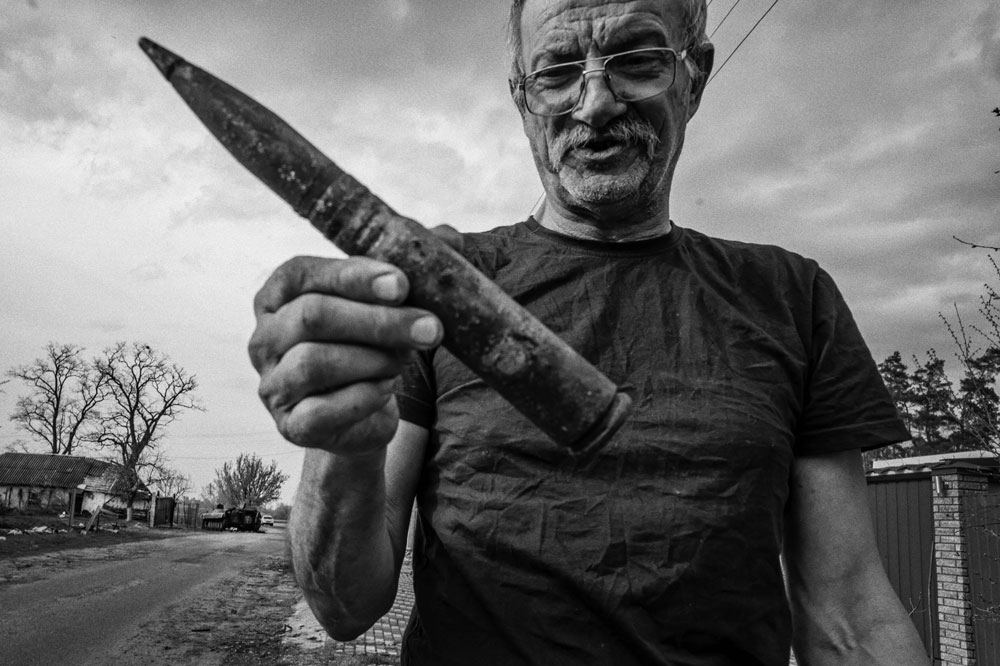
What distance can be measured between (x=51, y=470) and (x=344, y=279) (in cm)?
6965

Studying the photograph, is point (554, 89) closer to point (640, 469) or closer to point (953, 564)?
point (640, 469)

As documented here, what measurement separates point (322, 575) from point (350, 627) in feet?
0.74

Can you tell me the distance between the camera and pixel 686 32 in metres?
2.25

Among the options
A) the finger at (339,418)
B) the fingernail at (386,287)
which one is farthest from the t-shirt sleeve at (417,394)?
the fingernail at (386,287)

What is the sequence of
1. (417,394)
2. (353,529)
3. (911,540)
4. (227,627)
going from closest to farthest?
1. (353,529)
2. (417,394)
3. (227,627)
4. (911,540)

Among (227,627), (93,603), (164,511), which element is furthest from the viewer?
(164,511)

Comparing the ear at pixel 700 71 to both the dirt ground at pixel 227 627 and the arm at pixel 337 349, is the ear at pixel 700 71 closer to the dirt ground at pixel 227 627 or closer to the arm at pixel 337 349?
the arm at pixel 337 349

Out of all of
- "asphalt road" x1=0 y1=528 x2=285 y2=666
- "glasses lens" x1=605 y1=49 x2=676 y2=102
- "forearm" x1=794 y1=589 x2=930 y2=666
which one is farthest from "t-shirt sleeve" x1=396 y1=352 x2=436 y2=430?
"asphalt road" x1=0 y1=528 x2=285 y2=666

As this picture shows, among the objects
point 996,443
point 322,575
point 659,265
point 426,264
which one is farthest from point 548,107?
point 996,443

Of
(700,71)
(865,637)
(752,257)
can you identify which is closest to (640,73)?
(700,71)

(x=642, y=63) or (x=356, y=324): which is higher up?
(x=642, y=63)

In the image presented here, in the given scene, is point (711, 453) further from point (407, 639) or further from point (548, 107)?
point (548, 107)

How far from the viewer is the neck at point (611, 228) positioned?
2164mm

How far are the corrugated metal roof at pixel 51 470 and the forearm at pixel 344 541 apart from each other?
61.3 meters
